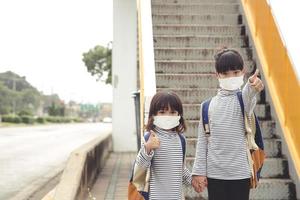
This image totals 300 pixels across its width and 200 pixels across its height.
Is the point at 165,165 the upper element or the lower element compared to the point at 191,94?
lower

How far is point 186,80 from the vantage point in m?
7.81

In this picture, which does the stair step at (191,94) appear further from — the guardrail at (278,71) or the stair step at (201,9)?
the stair step at (201,9)

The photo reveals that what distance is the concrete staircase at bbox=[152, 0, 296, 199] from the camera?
6117 millimetres

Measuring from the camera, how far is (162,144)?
11.3 ft

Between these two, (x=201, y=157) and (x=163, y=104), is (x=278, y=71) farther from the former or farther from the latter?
(x=163, y=104)

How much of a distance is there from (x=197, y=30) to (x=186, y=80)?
1525 mm

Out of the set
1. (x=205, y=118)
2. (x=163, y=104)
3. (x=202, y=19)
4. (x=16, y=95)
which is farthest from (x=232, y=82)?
(x=16, y=95)

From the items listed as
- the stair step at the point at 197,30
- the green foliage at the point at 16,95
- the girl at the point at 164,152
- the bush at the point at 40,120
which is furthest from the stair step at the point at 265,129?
the green foliage at the point at 16,95

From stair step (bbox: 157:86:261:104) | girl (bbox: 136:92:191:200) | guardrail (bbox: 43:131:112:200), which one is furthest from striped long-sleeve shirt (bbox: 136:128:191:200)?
stair step (bbox: 157:86:261:104)

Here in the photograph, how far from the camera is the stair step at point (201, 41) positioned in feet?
28.3

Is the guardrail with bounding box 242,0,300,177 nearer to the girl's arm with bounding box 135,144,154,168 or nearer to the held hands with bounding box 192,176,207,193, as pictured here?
the held hands with bounding box 192,176,207,193

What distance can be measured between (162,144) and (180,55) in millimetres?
5081

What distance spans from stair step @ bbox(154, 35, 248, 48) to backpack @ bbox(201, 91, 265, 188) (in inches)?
199

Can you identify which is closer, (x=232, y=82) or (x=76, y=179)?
(x=232, y=82)
